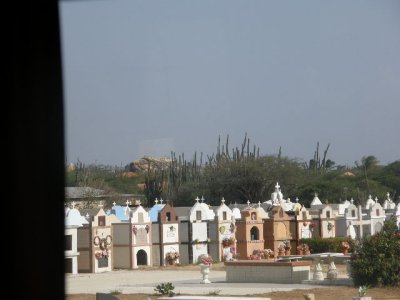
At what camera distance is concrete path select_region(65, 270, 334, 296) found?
71.8 ft

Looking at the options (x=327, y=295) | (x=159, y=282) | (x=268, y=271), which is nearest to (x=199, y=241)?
(x=159, y=282)

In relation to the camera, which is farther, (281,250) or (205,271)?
(281,250)

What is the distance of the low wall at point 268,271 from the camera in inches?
947

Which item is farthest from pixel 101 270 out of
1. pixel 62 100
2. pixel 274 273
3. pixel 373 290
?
pixel 62 100

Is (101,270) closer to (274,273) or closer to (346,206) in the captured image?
(274,273)

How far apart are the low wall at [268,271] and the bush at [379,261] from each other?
7.82ft

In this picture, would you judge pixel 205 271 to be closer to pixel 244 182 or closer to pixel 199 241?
pixel 199 241

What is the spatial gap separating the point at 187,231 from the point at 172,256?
145 cm

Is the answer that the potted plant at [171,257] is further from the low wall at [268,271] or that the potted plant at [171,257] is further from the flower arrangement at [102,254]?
the low wall at [268,271]

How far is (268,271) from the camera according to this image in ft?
79.6

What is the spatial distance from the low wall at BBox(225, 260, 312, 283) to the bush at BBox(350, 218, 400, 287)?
2.38 m

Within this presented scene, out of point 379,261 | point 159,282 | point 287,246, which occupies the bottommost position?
point 159,282

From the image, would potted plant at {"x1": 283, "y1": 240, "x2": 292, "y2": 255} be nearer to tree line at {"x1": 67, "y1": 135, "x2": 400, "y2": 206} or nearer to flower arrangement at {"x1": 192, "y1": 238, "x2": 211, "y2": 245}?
flower arrangement at {"x1": 192, "y1": 238, "x2": 211, "y2": 245}

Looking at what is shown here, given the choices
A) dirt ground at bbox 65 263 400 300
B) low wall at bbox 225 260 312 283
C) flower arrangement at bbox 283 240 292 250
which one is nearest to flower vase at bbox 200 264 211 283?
low wall at bbox 225 260 312 283
